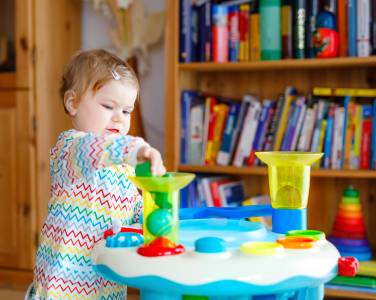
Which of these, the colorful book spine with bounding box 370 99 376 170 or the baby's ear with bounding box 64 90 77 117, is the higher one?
the baby's ear with bounding box 64 90 77 117

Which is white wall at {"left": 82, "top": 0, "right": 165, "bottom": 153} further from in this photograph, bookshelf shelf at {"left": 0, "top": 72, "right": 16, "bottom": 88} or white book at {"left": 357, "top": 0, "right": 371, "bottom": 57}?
white book at {"left": 357, "top": 0, "right": 371, "bottom": 57}

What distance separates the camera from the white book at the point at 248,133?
215 centimetres

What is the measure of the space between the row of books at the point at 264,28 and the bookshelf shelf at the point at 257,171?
380 mm

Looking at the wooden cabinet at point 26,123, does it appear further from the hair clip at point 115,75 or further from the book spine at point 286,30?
the hair clip at point 115,75

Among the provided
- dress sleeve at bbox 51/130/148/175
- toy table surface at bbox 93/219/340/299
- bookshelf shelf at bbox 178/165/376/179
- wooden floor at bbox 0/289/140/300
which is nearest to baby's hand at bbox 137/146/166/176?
dress sleeve at bbox 51/130/148/175

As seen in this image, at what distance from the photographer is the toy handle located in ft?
3.87

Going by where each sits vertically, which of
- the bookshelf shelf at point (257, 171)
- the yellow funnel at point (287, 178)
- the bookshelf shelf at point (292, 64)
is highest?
the bookshelf shelf at point (292, 64)

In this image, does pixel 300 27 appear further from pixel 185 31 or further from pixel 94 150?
pixel 94 150

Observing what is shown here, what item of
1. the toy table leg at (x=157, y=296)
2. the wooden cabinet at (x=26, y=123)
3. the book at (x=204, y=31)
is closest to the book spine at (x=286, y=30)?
the book at (x=204, y=31)

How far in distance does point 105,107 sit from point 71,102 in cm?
8

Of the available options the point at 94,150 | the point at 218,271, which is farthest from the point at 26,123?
the point at 218,271

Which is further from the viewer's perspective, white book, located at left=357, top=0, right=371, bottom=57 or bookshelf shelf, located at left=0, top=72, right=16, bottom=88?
bookshelf shelf, located at left=0, top=72, right=16, bottom=88

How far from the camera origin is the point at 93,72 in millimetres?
1171

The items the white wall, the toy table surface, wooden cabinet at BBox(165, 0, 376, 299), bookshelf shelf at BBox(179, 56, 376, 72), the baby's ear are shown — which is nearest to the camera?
the toy table surface
